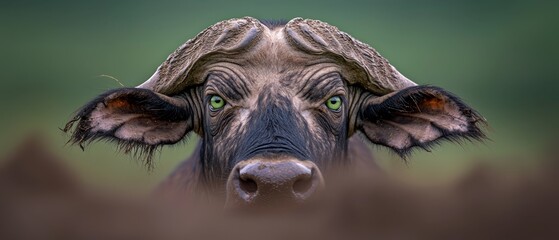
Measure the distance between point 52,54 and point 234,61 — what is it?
91.4ft

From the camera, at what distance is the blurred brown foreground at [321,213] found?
1.10 meters

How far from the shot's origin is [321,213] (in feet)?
3.72

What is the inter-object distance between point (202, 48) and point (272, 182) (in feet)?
7.94

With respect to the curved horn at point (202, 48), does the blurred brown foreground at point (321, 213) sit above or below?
above

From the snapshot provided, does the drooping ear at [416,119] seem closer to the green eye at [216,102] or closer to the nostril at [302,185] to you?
the green eye at [216,102]

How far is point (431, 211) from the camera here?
1127 mm

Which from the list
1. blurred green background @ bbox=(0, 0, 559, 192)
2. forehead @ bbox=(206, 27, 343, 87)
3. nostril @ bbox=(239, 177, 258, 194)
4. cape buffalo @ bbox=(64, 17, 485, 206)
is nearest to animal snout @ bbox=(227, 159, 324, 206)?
nostril @ bbox=(239, 177, 258, 194)

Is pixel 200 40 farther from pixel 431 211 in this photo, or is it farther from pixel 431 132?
pixel 431 211

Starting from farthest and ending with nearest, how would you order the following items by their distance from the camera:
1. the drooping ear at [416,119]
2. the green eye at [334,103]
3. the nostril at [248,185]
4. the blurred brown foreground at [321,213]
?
the green eye at [334,103] → the drooping ear at [416,119] → the nostril at [248,185] → the blurred brown foreground at [321,213]

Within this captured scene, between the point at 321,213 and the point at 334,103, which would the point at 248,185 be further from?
the point at 321,213

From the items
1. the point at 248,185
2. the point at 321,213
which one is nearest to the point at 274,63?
the point at 248,185

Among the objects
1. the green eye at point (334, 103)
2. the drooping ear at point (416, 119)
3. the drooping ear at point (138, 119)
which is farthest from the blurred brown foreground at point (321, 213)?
the green eye at point (334, 103)

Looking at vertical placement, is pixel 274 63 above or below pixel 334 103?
above

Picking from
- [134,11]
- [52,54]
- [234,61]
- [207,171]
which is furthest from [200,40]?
[134,11]
